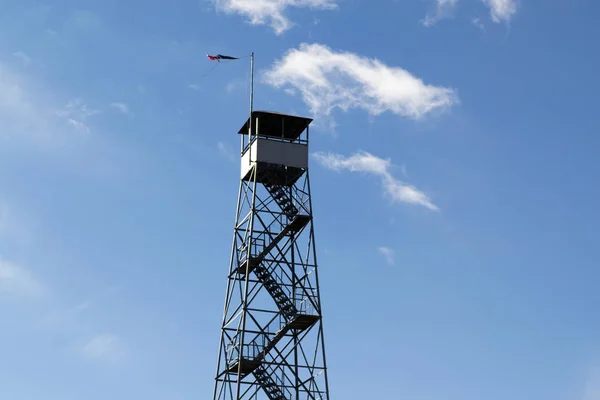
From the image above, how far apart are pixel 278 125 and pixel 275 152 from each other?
2.88m

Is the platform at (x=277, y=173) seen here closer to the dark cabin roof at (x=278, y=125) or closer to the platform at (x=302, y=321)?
the dark cabin roof at (x=278, y=125)

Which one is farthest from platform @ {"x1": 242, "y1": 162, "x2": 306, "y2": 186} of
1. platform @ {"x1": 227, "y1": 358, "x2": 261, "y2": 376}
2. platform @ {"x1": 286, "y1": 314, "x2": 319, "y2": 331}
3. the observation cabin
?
platform @ {"x1": 227, "y1": 358, "x2": 261, "y2": 376}

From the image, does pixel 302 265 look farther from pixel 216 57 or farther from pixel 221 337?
pixel 216 57

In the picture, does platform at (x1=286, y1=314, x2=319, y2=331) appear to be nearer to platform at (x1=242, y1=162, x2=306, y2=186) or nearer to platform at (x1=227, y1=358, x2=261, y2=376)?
platform at (x1=227, y1=358, x2=261, y2=376)

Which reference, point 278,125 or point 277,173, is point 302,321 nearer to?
point 277,173

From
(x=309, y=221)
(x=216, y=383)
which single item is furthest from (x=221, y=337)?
(x=309, y=221)

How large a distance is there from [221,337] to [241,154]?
1129cm

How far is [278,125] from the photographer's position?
259 feet

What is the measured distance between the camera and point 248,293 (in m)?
73.4

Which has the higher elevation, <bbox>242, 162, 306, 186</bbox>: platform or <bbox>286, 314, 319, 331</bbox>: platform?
<bbox>242, 162, 306, 186</bbox>: platform

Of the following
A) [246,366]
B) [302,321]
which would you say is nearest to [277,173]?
[302,321]

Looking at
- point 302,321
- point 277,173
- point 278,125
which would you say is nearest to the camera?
point 302,321

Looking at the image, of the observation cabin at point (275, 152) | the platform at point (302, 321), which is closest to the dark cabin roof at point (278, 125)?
the observation cabin at point (275, 152)

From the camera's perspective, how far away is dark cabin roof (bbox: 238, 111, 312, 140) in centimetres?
7808
